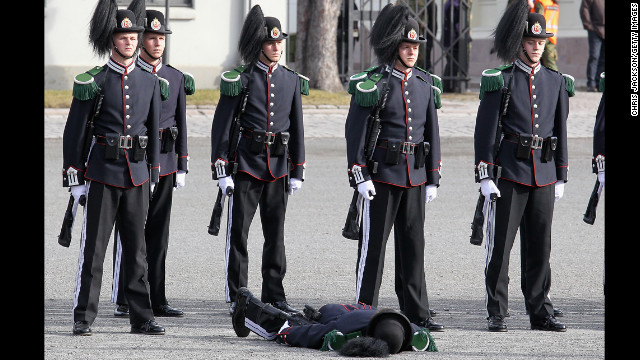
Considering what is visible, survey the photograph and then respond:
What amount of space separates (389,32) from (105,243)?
2.23 meters

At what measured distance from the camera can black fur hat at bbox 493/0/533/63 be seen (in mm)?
7621

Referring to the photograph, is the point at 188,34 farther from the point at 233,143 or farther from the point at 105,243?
the point at 105,243

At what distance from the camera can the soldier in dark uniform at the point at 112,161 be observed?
7.20m

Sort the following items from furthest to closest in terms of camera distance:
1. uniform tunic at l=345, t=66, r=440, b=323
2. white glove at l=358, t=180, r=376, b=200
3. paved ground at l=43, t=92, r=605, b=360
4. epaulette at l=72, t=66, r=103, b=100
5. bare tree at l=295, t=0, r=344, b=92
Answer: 1. bare tree at l=295, t=0, r=344, b=92
2. uniform tunic at l=345, t=66, r=440, b=323
3. white glove at l=358, t=180, r=376, b=200
4. epaulette at l=72, t=66, r=103, b=100
5. paved ground at l=43, t=92, r=605, b=360

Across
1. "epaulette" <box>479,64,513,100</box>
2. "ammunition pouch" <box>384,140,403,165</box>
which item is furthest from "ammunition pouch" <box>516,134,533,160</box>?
"ammunition pouch" <box>384,140,403,165</box>

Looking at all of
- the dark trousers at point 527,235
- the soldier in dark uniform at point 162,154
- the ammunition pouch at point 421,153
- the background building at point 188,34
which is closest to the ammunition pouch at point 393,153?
the ammunition pouch at point 421,153

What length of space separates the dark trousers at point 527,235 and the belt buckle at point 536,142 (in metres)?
0.26

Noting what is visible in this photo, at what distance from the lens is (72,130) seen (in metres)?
7.20

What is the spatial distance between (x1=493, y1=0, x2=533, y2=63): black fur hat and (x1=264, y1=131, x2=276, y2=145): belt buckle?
5.29 feet

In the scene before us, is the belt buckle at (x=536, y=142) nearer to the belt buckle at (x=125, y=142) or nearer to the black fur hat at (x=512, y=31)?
the black fur hat at (x=512, y=31)

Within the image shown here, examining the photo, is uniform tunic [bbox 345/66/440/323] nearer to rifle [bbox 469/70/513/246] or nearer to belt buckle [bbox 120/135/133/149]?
rifle [bbox 469/70/513/246]

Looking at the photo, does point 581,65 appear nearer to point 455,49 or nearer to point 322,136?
point 455,49
